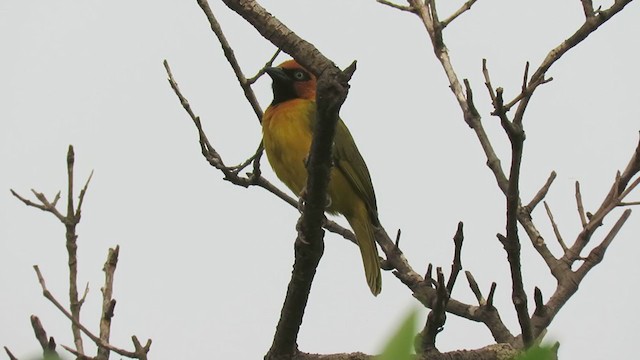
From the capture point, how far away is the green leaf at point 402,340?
1.03 metres

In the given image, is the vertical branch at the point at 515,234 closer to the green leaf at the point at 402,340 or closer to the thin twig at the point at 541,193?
the thin twig at the point at 541,193

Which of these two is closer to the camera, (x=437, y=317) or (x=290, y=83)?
(x=437, y=317)

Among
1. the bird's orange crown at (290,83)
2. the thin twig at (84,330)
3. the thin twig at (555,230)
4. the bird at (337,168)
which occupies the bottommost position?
the thin twig at (84,330)

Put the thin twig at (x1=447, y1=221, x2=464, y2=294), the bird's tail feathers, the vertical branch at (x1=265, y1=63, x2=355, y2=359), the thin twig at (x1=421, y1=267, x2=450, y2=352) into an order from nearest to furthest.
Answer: the vertical branch at (x1=265, y1=63, x2=355, y2=359)
the thin twig at (x1=421, y1=267, x2=450, y2=352)
the thin twig at (x1=447, y1=221, x2=464, y2=294)
the bird's tail feathers

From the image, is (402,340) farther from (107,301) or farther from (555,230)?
(555,230)

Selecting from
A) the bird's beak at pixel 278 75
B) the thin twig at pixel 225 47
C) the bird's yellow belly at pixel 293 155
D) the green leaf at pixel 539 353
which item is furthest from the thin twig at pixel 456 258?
the bird's beak at pixel 278 75

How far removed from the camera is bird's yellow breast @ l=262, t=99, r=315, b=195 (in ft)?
18.5

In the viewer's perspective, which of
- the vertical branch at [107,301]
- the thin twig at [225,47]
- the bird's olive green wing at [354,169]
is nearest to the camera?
the vertical branch at [107,301]

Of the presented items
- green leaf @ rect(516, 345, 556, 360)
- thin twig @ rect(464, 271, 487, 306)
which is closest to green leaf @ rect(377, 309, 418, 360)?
green leaf @ rect(516, 345, 556, 360)

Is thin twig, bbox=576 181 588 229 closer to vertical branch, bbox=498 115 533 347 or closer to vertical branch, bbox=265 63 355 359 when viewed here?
vertical branch, bbox=498 115 533 347

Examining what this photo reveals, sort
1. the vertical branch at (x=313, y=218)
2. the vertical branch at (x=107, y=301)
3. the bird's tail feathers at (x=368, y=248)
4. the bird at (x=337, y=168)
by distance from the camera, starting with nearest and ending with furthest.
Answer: the vertical branch at (x=313, y=218), the vertical branch at (x=107, y=301), the bird's tail feathers at (x=368, y=248), the bird at (x=337, y=168)

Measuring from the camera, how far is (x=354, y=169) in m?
5.98

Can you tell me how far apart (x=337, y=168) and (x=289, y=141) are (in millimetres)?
427

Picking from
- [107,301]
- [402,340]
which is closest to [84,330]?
[107,301]
